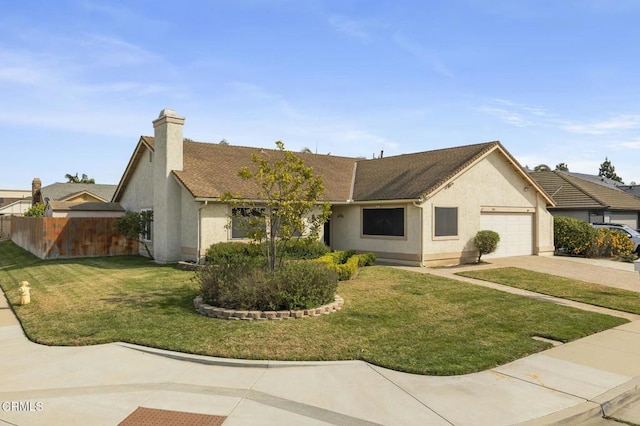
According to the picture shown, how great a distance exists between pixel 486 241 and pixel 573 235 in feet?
24.0

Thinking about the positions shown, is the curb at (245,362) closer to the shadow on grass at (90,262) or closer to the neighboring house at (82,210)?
the shadow on grass at (90,262)

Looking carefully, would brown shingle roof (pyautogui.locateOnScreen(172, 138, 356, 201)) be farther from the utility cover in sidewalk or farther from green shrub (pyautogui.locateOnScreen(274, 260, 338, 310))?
the utility cover in sidewalk

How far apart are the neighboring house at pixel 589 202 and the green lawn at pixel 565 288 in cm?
1232

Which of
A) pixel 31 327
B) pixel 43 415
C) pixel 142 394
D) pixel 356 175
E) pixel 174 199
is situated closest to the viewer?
pixel 43 415

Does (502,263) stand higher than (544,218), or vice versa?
(544,218)

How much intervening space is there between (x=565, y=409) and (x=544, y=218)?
65.5 ft

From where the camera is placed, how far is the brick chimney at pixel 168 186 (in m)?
19.2

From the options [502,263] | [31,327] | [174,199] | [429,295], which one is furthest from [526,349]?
[174,199]

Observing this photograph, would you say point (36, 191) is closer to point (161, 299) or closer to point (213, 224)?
point (213, 224)

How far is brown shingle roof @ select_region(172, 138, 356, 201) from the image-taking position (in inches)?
732

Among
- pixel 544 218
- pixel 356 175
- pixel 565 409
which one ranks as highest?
pixel 356 175

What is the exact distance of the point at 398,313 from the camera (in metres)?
10.5

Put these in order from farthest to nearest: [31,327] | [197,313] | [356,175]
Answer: [356,175] < [197,313] < [31,327]

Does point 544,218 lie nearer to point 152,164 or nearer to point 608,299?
point 608,299
